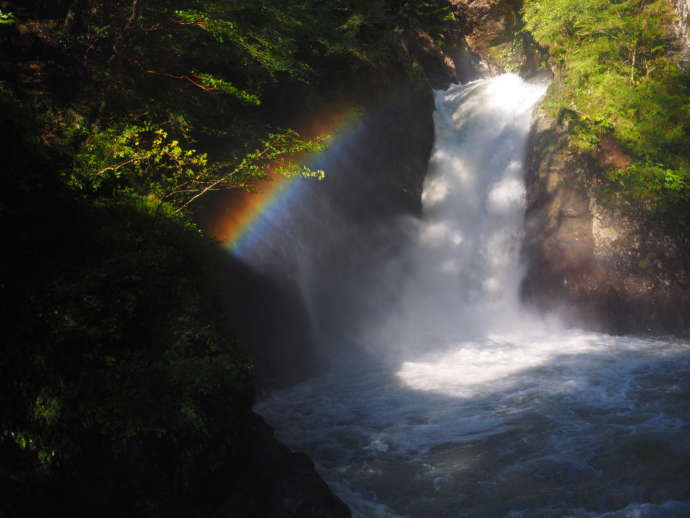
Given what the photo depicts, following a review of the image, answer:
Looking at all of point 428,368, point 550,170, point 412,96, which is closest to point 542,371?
point 428,368

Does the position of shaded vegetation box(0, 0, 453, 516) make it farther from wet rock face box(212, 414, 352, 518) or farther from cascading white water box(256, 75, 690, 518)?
cascading white water box(256, 75, 690, 518)

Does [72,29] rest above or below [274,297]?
above

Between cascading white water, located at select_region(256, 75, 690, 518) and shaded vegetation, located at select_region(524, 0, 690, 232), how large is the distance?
3.50 m

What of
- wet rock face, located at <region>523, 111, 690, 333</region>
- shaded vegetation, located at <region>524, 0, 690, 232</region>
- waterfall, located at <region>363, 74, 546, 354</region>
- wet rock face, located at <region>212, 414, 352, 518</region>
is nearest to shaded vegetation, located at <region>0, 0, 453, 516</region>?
wet rock face, located at <region>212, 414, 352, 518</region>

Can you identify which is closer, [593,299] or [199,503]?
[199,503]

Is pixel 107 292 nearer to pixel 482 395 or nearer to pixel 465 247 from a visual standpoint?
pixel 482 395

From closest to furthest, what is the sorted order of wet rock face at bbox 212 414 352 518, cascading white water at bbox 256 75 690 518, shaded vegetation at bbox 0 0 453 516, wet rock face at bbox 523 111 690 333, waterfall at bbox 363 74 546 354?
1. shaded vegetation at bbox 0 0 453 516
2. wet rock face at bbox 212 414 352 518
3. cascading white water at bbox 256 75 690 518
4. wet rock face at bbox 523 111 690 333
5. waterfall at bbox 363 74 546 354

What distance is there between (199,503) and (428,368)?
8.89 metres

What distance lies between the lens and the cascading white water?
6227mm

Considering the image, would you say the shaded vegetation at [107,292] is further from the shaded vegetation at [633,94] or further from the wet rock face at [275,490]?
the shaded vegetation at [633,94]

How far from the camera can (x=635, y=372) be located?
34.2ft

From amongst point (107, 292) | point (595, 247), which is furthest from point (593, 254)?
point (107, 292)

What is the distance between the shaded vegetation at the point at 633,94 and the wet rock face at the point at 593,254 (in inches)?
24.2

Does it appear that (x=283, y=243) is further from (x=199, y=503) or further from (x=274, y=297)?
(x=199, y=503)
